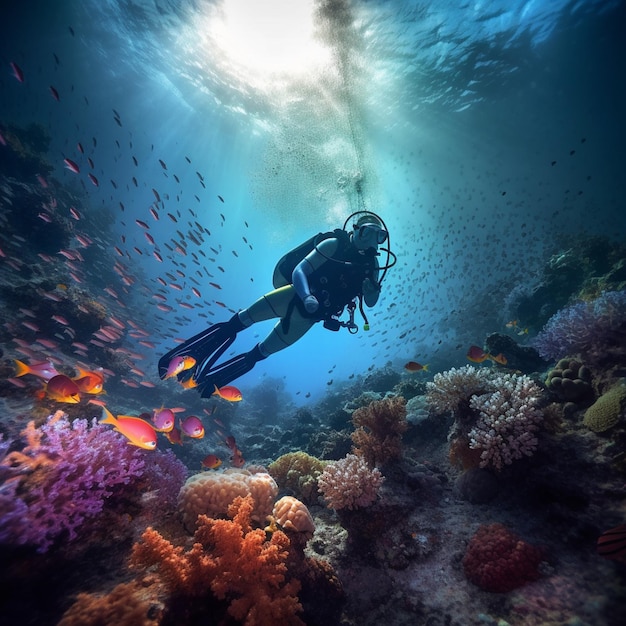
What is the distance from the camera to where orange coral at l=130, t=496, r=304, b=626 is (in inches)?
91.8

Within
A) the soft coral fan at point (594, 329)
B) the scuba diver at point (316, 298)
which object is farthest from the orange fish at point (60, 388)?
the soft coral fan at point (594, 329)

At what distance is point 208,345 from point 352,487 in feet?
15.7

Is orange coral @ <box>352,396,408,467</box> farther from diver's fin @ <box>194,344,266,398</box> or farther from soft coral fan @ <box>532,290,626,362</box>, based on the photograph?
soft coral fan @ <box>532,290,626,362</box>

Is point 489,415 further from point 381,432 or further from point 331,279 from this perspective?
point 331,279

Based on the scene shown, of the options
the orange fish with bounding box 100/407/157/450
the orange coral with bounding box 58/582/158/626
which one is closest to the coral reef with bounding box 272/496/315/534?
the orange coral with bounding box 58/582/158/626

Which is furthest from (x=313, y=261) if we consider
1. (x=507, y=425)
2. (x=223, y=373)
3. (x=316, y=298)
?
(x=507, y=425)

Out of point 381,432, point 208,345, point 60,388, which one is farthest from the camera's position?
point 208,345

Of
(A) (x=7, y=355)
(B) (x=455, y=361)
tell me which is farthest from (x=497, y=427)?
(B) (x=455, y=361)

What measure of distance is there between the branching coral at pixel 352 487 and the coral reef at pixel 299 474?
991mm

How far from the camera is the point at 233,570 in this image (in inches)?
98.3

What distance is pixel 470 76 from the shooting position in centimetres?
1930

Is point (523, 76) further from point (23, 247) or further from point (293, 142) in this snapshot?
point (23, 247)

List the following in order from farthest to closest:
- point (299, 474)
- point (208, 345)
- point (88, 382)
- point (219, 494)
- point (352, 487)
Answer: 1. point (208, 345)
2. point (299, 474)
3. point (88, 382)
4. point (352, 487)
5. point (219, 494)

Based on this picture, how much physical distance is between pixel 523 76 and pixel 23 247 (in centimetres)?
3200
